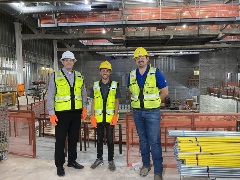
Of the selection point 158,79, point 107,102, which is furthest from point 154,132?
point 107,102

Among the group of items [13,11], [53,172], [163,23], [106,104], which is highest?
[13,11]

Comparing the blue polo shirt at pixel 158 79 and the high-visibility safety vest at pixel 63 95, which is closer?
the blue polo shirt at pixel 158 79

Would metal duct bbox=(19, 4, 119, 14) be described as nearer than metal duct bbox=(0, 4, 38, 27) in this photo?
No

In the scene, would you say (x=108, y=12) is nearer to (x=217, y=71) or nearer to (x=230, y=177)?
(x=230, y=177)

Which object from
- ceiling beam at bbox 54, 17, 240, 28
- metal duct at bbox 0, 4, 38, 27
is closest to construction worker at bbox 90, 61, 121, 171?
metal duct at bbox 0, 4, 38, 27

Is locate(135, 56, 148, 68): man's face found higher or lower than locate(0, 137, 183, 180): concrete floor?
higher

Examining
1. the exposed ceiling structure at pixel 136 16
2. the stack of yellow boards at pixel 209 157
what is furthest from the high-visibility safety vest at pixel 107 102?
the exposed ceiling structure at pixel 136 16

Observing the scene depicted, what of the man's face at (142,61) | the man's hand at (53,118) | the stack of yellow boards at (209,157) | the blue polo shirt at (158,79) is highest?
the man's face at (142,61)

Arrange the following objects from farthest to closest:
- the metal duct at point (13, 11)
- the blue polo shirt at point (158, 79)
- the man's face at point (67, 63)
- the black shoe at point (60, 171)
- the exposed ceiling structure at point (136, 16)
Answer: the exposed ceiling structure at point (136, 16), the metal duct at point (13, 11), the man's face at point (67, 63), the black shoe at point (60, 171), the blue polo shirt at point (158, 79)

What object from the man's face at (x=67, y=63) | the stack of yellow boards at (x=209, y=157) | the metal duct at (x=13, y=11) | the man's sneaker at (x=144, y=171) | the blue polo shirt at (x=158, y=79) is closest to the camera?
the stack of yellow boards at (x=209, y=157)

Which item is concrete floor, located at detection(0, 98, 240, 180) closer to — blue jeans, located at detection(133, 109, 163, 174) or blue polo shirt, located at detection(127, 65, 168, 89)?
blue jeans, located at detection(133, 109, 163, 174)

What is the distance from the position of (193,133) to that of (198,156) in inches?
21.5

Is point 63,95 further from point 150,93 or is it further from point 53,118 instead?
point 150,93

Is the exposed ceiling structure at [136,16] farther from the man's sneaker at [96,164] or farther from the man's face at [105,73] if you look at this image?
the man's sneaker at [96,164]
